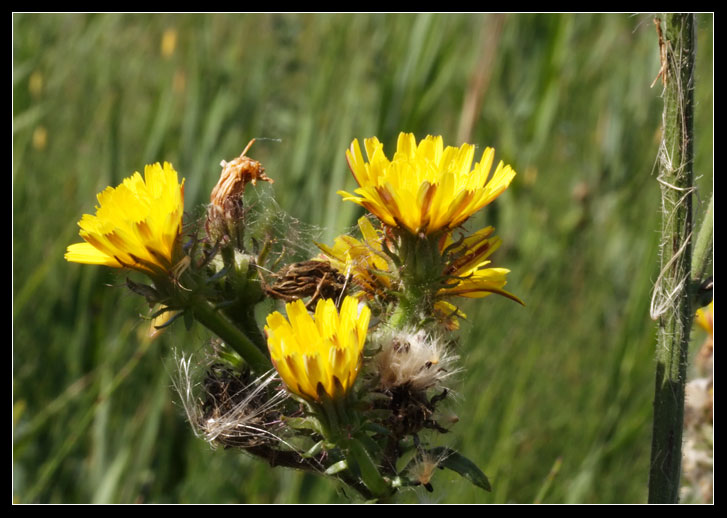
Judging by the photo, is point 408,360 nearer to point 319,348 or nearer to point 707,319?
point 319,348

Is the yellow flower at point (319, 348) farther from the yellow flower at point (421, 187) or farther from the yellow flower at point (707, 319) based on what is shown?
the yellow flower at point (707, 319)

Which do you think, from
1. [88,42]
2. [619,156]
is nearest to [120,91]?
[88,42]

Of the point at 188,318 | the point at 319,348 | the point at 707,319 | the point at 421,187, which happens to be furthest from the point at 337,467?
the point at 707,319

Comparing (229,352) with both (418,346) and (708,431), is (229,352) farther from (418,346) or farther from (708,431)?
(708,431)

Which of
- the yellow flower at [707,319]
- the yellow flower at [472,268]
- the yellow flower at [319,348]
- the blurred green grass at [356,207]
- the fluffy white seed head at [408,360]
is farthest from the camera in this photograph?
the blurred green grass at [356,207]

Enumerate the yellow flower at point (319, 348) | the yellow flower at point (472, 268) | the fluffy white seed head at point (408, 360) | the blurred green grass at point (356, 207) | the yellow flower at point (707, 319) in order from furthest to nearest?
the blurred green grass at point (356, 207), the yellow flower at point (707, 319), the yellow flower at point (472, 268), the fluffy white seed head at point (408, 360), the yellow flower at point (319, 348)

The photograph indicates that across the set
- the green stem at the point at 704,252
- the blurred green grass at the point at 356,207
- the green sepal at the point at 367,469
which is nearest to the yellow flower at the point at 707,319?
the green stem at the point at 704,252
